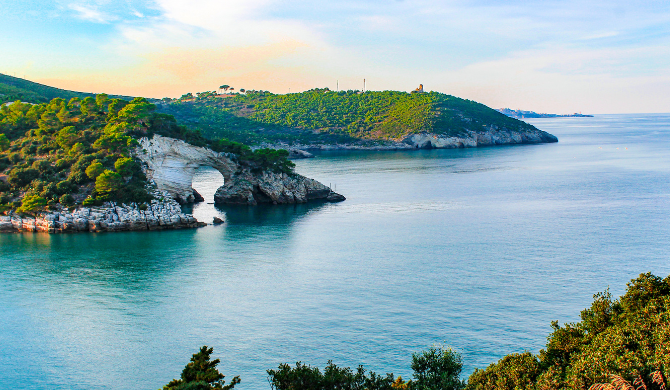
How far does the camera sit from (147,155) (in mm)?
70250

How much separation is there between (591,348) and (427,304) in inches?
717


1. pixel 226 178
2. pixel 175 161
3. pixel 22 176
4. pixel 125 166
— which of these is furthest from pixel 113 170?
pixel 226 178

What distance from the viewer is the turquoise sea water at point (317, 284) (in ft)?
98.1

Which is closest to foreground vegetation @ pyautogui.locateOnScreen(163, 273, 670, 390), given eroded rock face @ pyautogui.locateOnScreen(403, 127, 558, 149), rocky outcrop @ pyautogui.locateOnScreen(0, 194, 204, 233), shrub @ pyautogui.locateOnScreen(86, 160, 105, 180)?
rocky outcrop @ pyautogui.locateOnScreen(0, 194, 204, 233)

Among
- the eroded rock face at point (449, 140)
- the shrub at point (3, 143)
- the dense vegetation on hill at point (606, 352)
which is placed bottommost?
the dense vegetation on hill at point (606, 352)

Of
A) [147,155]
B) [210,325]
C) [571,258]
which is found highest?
[147,155]

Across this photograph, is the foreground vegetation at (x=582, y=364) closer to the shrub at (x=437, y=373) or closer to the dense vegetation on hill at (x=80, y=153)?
the shrub at (x=437, y=373)

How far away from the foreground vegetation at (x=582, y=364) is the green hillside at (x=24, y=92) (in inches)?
3743

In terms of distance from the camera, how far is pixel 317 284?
41.6 m

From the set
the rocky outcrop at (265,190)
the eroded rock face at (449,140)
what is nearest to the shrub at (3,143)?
the rocky outcrop at (265,190)

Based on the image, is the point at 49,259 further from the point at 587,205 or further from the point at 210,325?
the point at 587,205

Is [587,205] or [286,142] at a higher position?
[286,142]

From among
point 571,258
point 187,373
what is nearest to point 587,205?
point 571,258

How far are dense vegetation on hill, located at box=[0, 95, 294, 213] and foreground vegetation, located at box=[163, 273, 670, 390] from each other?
47886 mm
